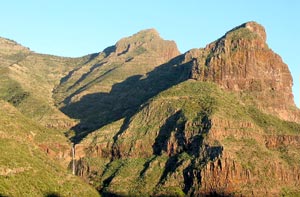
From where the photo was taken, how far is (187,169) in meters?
172

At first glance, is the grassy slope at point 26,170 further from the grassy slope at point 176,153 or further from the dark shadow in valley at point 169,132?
the dark shadow in valley at point 169,132

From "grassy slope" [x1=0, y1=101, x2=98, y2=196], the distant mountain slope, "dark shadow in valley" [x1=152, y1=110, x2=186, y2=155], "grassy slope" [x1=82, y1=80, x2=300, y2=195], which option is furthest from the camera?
"dark shadow in valley" [x1=152, y1=110, x2=186, y2=155]

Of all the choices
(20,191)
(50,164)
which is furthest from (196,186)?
(20,191)

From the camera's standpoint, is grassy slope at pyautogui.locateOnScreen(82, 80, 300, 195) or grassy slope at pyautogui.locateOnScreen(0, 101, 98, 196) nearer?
grassy slope at pyautogui.locateOnScreen(0, 101, 98, 196)

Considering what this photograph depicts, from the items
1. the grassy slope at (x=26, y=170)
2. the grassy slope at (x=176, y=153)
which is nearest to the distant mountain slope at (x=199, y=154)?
the grassy slope at (x=176, y=153)

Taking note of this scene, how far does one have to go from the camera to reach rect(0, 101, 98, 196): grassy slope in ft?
461

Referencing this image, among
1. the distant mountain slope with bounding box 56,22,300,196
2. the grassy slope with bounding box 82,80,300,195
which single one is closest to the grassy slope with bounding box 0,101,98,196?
the grassy slope with bounding box 82,80,300,195

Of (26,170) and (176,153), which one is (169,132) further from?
(26,170)

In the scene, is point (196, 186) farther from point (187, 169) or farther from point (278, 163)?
point (278, 163)

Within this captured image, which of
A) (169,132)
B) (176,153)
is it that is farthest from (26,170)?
(169,132)

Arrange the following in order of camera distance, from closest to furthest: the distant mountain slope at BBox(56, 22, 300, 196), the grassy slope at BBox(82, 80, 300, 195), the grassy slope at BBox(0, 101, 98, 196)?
the grassy slope at BBox(0, 101, 98, 196)
the distant mountain slope at BBox(56, 22, 300, 196)
the grassy slope at BBox(82, 80, 300, 195)

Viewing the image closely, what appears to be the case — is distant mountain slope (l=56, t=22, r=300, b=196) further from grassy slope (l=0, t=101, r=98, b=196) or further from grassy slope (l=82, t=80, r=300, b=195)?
grassy slope (l=0, t=101, r=98, b=196)

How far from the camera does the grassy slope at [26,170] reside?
5533 inches

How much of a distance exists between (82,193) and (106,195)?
18.4 metres
